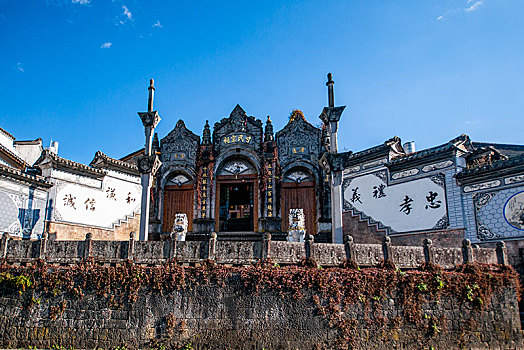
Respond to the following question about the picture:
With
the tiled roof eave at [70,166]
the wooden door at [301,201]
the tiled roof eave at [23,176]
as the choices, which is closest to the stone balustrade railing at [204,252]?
the tiled roof eave at [23,176]

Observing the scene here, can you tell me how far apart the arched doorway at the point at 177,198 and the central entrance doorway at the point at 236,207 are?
1.77 m

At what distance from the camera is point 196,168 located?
77.4ft

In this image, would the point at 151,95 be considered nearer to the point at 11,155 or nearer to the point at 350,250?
the point at 11,155

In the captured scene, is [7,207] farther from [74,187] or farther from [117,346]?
[117,346]

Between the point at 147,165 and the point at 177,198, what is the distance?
6.17 m

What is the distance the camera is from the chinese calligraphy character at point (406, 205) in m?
20.2

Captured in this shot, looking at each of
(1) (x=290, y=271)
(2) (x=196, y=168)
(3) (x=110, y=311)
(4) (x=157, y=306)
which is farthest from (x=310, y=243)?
(2) (x=196, y=168)

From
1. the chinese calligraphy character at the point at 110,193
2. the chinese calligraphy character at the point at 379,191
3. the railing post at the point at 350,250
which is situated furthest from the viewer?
the chinese calligraphy character at the point at 110,193

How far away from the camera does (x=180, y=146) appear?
79.2 feet

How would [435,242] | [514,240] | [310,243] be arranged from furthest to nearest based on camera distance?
[435,242] < [514,240] < [310,243]

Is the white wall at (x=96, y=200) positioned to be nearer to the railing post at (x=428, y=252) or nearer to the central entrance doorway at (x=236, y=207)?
the central entrance doorway at (x=236, y=207)

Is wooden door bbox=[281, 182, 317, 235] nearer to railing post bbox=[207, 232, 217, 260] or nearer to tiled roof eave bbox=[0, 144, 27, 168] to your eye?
railing post bbox=[207, 232, 217, 260]

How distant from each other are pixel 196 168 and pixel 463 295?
1510 cm

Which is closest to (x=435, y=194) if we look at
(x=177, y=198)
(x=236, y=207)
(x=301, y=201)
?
(x=301, y=201)
